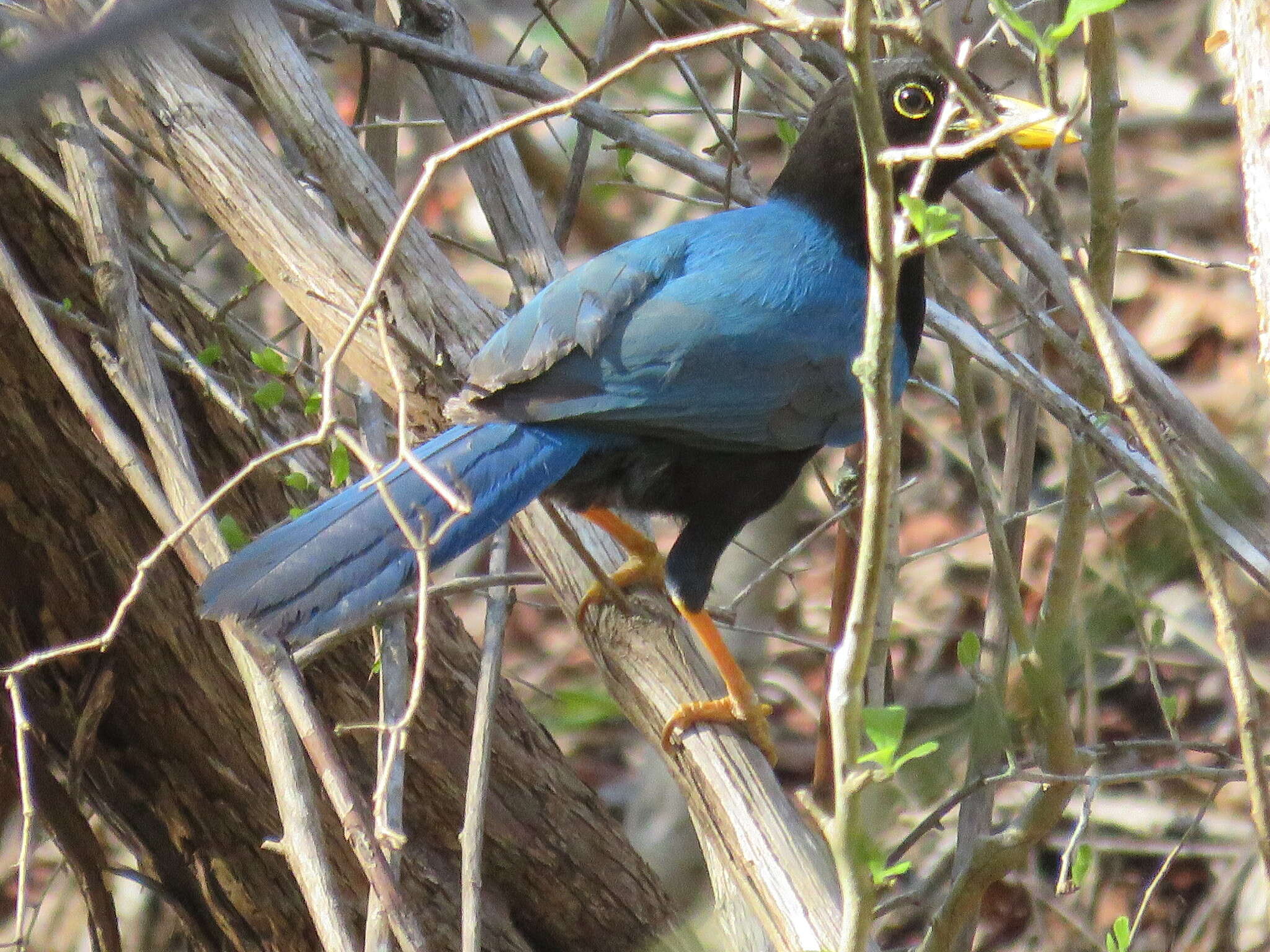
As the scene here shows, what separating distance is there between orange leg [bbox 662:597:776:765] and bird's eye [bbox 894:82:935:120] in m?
1.34

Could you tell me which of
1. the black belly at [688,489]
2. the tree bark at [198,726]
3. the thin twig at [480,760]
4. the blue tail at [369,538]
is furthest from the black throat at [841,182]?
the tree bark at [198,726]

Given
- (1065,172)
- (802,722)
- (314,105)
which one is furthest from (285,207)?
(1065,172)

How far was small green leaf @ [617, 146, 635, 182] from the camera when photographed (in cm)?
363

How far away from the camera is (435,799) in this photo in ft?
11.4

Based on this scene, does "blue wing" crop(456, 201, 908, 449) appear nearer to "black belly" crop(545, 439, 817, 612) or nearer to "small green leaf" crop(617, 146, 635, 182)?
"black belly" crop(545, 439, 817, 612)

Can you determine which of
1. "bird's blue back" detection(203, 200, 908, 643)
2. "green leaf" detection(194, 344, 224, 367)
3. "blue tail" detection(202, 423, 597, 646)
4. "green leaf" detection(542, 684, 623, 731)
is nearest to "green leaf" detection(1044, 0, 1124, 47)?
"blue tail" detection(202, 423, 597, 646)

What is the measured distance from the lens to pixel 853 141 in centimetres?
388

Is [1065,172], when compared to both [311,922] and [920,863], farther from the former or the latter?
[311,922]

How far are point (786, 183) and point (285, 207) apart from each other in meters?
1.48

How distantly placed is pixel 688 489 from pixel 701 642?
1.38ft

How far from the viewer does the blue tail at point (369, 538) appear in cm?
278

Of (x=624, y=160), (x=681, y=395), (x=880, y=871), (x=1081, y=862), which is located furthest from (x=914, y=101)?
(x=880, y=871)

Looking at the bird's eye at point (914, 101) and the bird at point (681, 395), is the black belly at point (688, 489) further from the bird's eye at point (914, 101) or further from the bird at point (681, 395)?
the bird's eye at point (914, 101)

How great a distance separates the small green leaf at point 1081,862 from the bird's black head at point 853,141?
161 centimetres
